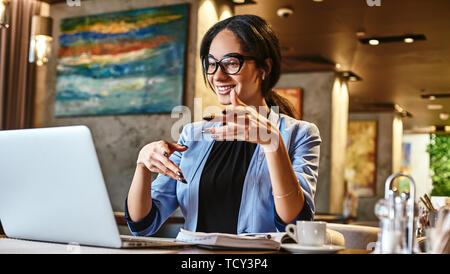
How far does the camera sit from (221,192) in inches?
69.5

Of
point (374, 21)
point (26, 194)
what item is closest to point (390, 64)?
point (374, 21)

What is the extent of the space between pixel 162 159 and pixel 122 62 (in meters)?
3.45

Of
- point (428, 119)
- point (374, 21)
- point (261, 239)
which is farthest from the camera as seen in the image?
point (428, 119)

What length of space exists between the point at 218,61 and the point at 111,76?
314 cm

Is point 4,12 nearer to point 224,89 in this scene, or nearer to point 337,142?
point 224,89

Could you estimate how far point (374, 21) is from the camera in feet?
18.6

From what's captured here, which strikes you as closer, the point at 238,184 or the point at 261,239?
the point at 261,239

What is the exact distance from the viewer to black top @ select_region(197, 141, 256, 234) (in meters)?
1.73

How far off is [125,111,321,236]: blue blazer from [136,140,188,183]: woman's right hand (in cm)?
29

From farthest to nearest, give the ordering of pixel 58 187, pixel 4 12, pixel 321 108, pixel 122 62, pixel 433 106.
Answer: pixel 433 106, pixel 321 108, pixel 122 62, pixel 4 12, pixel 58 187

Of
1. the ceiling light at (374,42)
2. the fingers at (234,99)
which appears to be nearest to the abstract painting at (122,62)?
the fingers at (234,99)

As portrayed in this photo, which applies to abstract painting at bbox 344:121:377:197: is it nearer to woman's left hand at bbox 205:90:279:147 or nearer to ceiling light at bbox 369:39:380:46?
ceiling light at bbox 369:39:380:46

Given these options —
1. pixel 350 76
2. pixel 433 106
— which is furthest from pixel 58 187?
pixel 433 106
